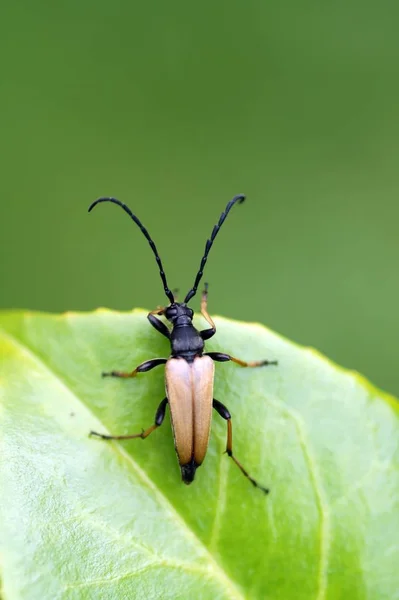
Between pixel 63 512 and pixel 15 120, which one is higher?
pixel 15 120

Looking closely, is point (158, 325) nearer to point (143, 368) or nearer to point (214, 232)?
point (143, 368)

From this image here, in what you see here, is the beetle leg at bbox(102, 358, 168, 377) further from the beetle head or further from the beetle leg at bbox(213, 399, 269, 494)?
the beetle head

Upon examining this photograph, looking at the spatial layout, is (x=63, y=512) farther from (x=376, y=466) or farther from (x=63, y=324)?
(x=376, y=466)

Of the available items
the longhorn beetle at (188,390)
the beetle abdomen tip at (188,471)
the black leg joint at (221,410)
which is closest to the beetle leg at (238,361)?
the longhorn beetle at (188,390)

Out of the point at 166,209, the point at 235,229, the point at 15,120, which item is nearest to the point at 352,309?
the point at 235,229

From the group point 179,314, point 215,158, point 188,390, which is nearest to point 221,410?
point 188,390

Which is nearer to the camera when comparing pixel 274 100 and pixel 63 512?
pixel 63 512

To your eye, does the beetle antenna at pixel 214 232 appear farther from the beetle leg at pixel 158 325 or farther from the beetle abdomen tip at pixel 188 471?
the beetle abdomen tip at pixel 188 471
